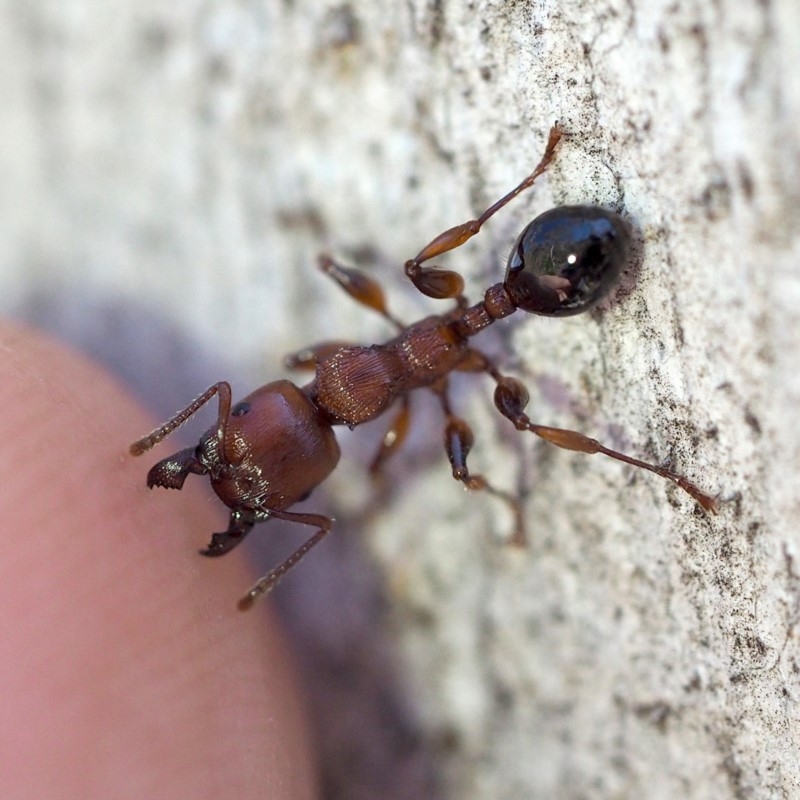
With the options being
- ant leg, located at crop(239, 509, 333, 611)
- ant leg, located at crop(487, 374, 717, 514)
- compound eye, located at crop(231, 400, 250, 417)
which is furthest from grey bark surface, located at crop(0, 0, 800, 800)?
compound eye, located at crop(231, 400, 250, 417)

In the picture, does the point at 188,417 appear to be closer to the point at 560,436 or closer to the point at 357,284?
the point at 357,284

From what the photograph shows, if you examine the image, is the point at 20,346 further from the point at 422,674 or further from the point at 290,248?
the point at 422,674

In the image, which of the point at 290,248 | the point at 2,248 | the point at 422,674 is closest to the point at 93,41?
the point at 2,248

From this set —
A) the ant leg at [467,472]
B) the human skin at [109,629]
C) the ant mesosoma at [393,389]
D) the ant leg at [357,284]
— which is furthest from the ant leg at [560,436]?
the human skin at [109,629]

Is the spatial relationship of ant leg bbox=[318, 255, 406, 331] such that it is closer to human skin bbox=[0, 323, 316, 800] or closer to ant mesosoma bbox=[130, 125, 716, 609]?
ant mesosoma bbox=[130, 125, 716, 609]

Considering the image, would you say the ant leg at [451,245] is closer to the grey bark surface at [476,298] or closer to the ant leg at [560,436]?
the grey bark surface at [476,298]

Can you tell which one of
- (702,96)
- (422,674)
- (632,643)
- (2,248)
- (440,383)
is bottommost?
(422,674)
